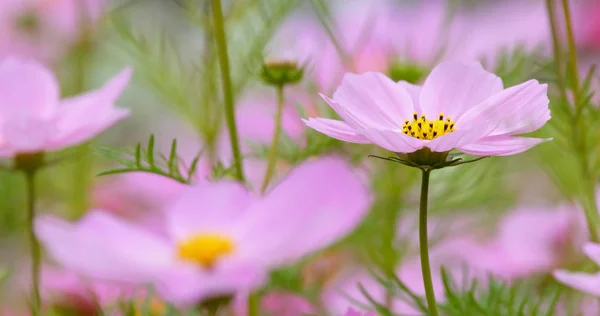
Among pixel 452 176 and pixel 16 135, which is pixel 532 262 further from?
pixel 16 135

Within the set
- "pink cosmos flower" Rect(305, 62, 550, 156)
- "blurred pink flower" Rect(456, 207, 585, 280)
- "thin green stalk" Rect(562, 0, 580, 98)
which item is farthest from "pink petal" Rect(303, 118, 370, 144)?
→ "blurred pink flower" Rect(456, 207, 585, 280)

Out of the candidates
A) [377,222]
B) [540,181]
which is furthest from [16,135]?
[540,181]

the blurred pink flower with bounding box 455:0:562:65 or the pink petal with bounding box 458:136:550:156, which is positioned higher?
the blurred pink flower with bounding box 455:0:562:65

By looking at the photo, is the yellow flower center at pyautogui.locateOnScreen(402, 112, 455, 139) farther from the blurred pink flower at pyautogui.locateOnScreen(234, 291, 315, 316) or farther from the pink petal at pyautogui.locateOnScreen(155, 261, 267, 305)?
the blurred pink flower at pyautogui.locateOnScreen(234, 291, 315, 316)

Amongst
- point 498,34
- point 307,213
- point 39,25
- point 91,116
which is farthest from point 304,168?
point 39,25

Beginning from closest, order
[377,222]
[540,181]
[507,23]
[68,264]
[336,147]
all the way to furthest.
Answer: [68,264], [336,147], [377,222], [507,23], [540,181]

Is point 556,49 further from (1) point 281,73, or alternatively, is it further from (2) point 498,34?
(2) point 498,34

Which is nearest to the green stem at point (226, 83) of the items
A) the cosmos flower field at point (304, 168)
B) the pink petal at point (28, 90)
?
the cosmos flower field at point (304, 168)
